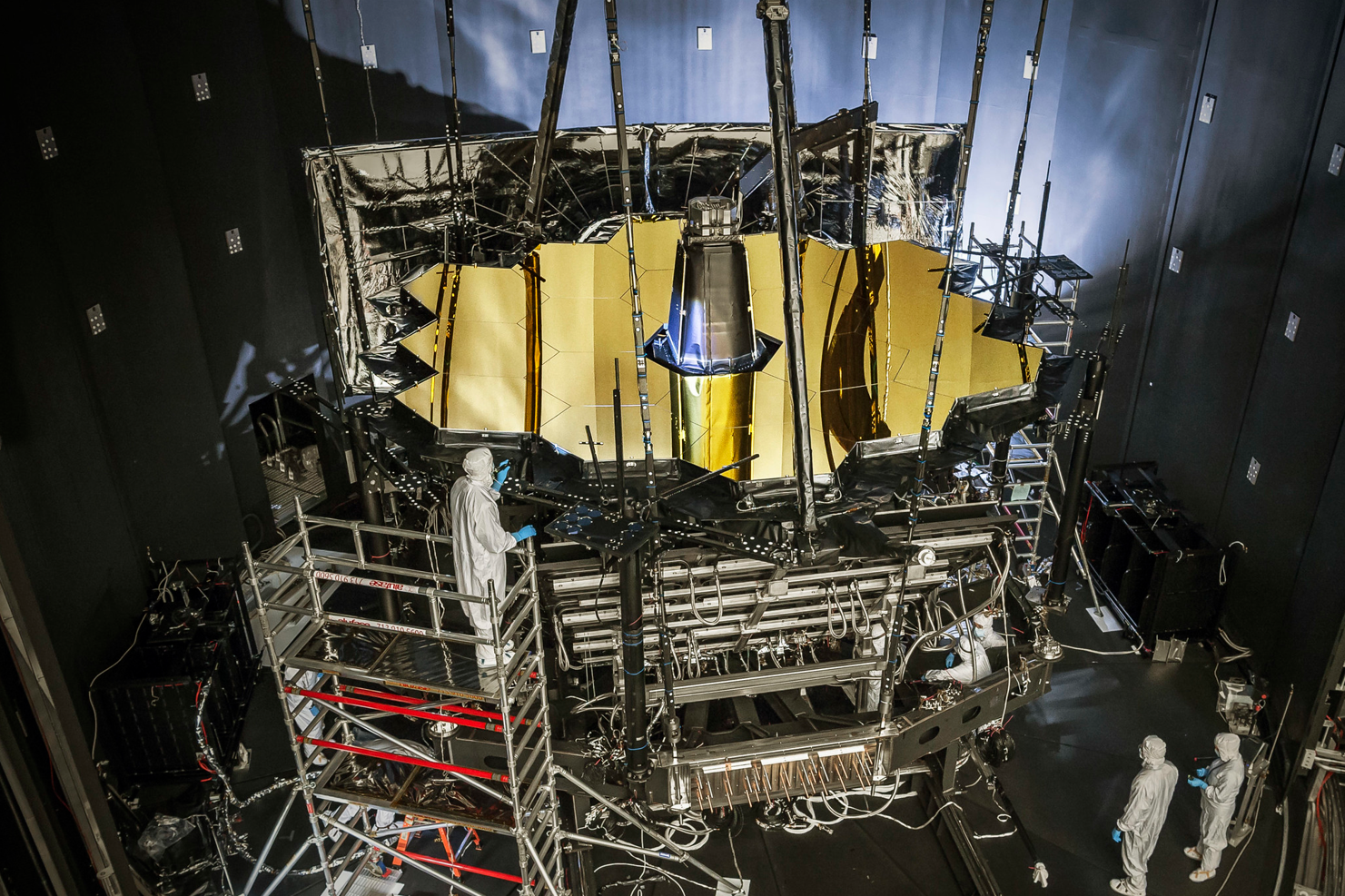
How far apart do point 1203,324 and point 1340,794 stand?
451cm

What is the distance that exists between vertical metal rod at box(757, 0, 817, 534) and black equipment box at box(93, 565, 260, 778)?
499cm

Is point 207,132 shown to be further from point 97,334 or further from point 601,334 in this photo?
point 601,334

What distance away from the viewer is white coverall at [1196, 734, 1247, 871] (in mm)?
7203

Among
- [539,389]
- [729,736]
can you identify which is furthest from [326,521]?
[729,736]

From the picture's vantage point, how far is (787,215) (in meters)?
5.70

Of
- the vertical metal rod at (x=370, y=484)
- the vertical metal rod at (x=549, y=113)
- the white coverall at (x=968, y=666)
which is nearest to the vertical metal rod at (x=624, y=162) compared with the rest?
the vertical metal rod at (x=549, y=113)

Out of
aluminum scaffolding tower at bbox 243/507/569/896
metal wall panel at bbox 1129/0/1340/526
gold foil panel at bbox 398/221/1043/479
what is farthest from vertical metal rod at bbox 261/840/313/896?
metal wall panel at bbox 1129/0/1340/526

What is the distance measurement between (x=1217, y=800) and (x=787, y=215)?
5.07 metres

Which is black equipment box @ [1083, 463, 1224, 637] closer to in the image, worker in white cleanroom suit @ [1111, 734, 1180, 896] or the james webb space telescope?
the james webb space telescope

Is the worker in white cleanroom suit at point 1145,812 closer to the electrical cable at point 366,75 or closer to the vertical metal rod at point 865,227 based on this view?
the vertical metal rod at point 865,227

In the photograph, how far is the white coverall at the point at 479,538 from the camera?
608cm

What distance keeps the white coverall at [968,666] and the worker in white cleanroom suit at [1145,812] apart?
3.70ft

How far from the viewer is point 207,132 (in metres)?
9.35

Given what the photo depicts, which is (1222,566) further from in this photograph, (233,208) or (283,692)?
(233,208)
